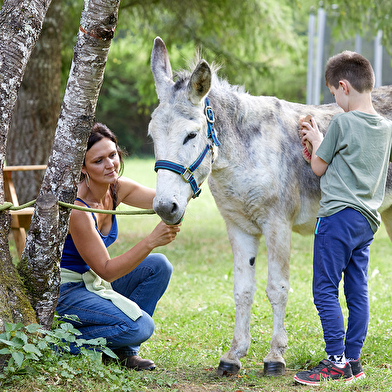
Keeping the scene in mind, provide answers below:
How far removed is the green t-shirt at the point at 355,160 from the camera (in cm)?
286

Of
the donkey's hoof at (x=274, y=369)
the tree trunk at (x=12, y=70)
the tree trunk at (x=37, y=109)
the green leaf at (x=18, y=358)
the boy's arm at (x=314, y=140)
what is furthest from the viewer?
the tree trunk at (x=37, y=109)

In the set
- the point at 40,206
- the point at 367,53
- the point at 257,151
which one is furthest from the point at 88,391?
the point at 367,53

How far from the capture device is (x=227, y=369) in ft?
10.5

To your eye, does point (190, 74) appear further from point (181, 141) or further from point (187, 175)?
point (187, 175)

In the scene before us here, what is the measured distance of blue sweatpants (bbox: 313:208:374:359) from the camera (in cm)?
285

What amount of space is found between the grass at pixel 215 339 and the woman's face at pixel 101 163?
0.60m

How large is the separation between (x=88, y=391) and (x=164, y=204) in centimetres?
104

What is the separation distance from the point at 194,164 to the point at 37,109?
5272 millimetres

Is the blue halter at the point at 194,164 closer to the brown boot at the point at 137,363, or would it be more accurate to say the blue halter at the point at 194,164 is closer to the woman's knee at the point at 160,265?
the woman's knee at the point at 160,265

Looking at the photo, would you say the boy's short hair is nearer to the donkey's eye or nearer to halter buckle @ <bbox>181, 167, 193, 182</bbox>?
the donkey's eye

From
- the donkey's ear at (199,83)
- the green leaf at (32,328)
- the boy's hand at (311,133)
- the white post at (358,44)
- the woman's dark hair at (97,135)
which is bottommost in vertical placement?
the green leaf at (32,328)

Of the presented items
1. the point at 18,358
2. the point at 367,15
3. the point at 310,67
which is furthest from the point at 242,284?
the point at 310,67

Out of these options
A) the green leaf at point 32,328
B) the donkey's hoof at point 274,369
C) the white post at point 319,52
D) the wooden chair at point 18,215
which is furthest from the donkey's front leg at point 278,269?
the white post at point 319,52

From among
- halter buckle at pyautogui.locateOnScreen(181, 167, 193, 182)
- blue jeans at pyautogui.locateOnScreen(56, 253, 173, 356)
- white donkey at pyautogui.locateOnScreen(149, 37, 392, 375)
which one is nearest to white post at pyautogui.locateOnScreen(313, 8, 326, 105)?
white donkey at pyautogui.locateOnScreen(149, 37, 392, 375)
